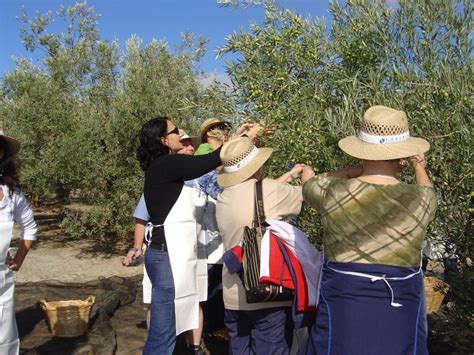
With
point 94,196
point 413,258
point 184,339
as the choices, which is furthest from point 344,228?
point 94,196

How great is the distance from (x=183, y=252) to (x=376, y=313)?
182 cm

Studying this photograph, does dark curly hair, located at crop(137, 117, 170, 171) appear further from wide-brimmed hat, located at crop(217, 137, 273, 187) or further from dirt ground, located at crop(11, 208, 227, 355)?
dirt ground, located at crop(11, 208, 227, 355)

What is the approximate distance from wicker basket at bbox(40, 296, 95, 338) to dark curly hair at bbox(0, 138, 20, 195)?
7.70 feet

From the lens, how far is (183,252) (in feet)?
13.4

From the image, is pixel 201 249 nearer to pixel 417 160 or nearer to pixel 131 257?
pixel 131 257

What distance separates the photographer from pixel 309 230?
13.1 ft

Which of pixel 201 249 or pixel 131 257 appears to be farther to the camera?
pixel 201 249

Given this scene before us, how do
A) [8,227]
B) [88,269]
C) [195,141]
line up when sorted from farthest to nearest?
[88,269]
[195,141]
[8,227]

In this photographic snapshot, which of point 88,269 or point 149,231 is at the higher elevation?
point 149,231

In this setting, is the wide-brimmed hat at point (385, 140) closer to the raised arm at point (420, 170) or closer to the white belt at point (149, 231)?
the raised arm at point (420, 170)

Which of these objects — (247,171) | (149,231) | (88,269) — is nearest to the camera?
(247,171)

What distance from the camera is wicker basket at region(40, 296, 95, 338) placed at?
221 inches

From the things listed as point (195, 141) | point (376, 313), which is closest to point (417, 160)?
point (376, 313)

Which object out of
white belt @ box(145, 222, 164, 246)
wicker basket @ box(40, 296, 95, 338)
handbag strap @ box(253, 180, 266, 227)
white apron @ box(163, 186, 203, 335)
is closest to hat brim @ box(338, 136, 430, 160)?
handbag strap @ box(253, 180, 266, 227)
